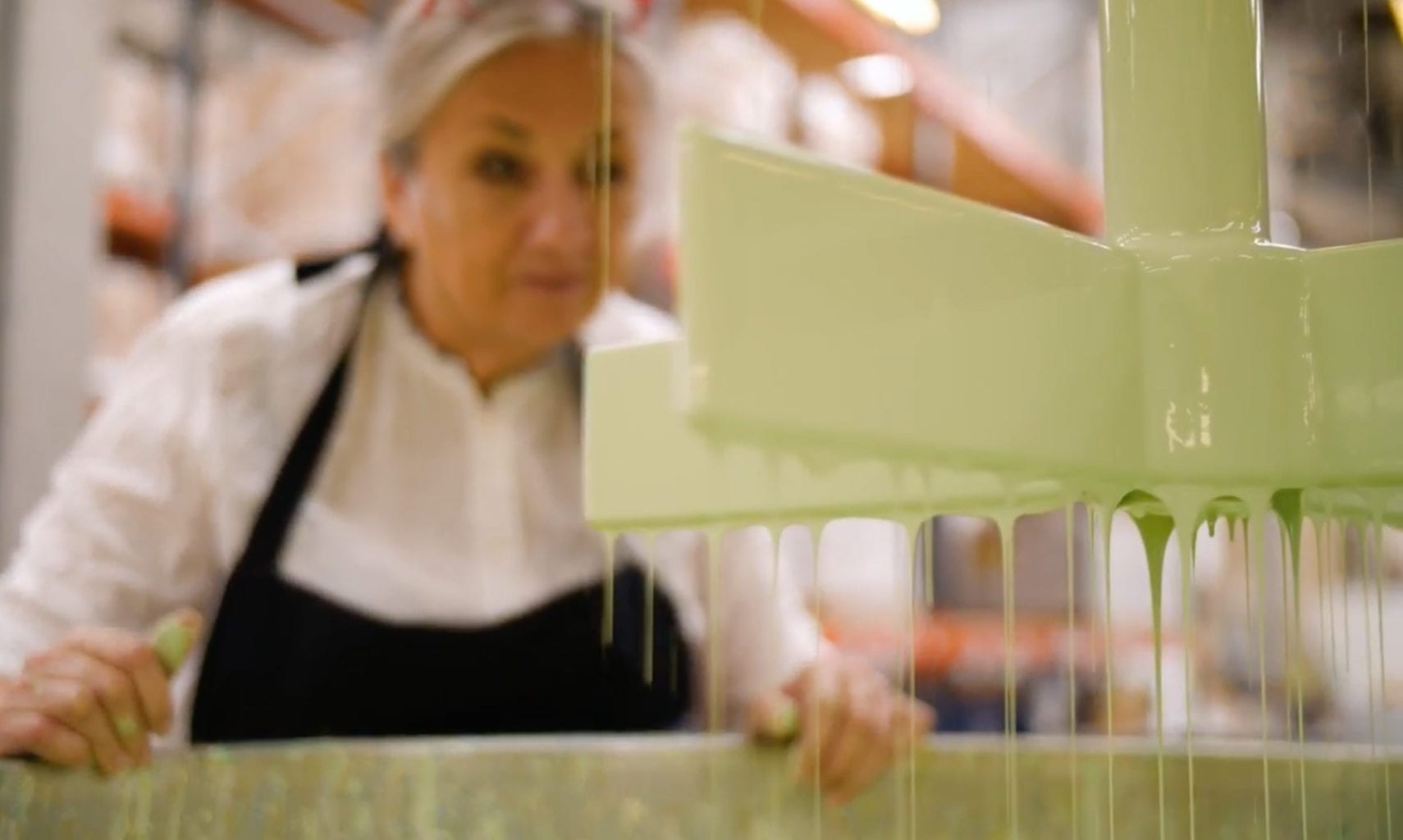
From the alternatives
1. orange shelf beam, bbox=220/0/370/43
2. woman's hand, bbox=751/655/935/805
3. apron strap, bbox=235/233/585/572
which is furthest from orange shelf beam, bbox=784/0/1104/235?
woman's hand, bbox=751/655/935/805

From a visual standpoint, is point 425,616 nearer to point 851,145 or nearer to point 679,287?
point 679,287

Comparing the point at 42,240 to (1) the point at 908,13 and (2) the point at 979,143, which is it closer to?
(1) the point at 908,13

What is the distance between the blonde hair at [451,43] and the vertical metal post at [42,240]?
34 centimetres

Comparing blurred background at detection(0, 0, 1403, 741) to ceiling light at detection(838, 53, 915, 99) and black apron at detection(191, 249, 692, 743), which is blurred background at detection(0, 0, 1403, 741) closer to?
ceiling light at detection(838, 53, 915, 99)

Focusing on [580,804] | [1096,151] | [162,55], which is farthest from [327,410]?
[1096,151]

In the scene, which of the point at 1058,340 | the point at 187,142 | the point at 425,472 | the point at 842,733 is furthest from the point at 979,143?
the point at 1058,340

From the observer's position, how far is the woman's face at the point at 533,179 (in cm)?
95

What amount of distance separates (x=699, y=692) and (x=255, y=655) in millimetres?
356

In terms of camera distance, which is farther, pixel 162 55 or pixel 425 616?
pixel 162 55

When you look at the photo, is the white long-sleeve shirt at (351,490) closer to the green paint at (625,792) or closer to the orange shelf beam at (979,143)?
the green paint at (625,792)

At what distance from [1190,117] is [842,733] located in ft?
1.22

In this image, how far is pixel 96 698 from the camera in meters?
0.56

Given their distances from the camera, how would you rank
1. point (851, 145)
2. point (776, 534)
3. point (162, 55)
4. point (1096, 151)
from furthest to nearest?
point (1096, 151), point (851, 145), point (162, 55), point (776, 534)

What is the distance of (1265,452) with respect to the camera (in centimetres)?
27
